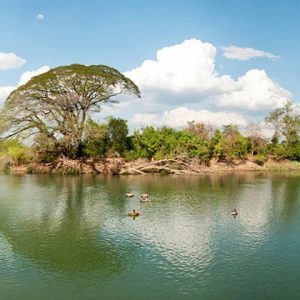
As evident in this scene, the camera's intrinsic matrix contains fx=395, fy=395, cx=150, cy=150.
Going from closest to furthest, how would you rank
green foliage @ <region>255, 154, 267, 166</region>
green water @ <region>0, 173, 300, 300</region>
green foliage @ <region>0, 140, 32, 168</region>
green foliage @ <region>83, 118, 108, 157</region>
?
green water @ <region>0, 173, 300, 300</region>
green foliage @ <region>0, 140, 32, 168</region>
green foliage @ <region>83, 118, 108, 157</region>
green foliage @ <region>255, 154, 267, 166</region>

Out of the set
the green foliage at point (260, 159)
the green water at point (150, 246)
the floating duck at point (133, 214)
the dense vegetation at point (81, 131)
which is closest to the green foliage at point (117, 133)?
the dense vegetation at point (81, 131)

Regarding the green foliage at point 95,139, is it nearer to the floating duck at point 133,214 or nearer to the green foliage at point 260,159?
the green foliage at point 260,159

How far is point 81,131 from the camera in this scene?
70.5 meters

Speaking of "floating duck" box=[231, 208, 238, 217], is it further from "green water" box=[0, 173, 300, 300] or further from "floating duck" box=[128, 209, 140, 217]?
"floating duck" box=[128, 209, 140, 217]

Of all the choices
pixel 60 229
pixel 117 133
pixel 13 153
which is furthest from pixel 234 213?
pixel 13 153

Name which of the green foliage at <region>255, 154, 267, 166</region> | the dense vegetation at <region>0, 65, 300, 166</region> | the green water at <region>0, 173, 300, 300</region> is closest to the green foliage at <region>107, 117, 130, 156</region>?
the dense vegetation at <region>0, 65, 300, 166</region>

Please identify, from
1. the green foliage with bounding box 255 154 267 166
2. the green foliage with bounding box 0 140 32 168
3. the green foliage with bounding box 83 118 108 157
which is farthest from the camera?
the green foliage with bounding box 255 154 267 166

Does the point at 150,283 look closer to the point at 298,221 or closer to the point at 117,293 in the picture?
the point at 117,293

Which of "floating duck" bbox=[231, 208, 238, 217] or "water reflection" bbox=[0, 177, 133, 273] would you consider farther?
"floating duck" bbox=[231, 208, 238, 217]

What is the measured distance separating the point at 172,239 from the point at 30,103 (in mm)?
48953

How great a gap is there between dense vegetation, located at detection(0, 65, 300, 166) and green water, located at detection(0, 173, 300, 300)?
26.8 metres

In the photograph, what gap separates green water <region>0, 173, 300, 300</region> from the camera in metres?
18.1

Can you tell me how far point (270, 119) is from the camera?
301ft

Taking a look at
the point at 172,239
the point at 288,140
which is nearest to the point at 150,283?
the point at 172,239
